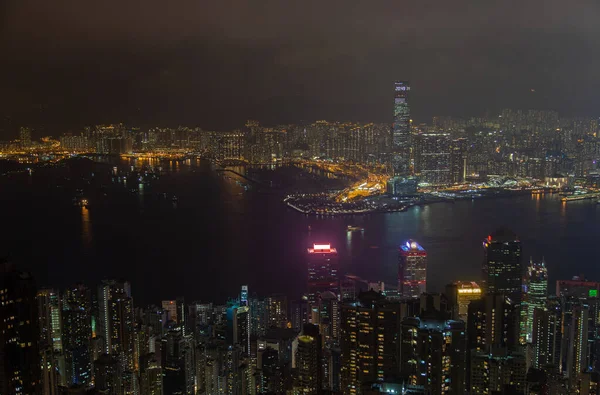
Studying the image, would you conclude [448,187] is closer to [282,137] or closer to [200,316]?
[282,137]

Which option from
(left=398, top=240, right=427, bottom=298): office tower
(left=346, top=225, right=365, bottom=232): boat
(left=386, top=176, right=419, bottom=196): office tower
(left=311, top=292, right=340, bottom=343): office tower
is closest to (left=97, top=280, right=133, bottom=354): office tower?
(left=311, top=292, right=340, bottom=343): office tower

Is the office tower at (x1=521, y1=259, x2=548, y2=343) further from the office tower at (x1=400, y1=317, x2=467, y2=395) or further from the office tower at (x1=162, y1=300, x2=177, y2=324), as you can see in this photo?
the office tower at (x1=162, y1=300, x2=177, y2=324)

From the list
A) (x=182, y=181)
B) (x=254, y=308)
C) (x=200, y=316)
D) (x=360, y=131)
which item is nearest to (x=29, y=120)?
(x=200, y=316)

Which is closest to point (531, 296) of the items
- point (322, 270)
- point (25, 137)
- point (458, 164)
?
point (322, 270)

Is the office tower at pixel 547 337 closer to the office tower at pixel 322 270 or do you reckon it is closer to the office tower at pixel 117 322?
the office tower at pixel 322 270

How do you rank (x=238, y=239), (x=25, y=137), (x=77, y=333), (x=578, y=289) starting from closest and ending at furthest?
(x=77, y=333)
(x=25, y=137)
(x=578, y=289)
(x=238, y=239)

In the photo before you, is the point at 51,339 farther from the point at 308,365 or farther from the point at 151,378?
the point at 308,365
